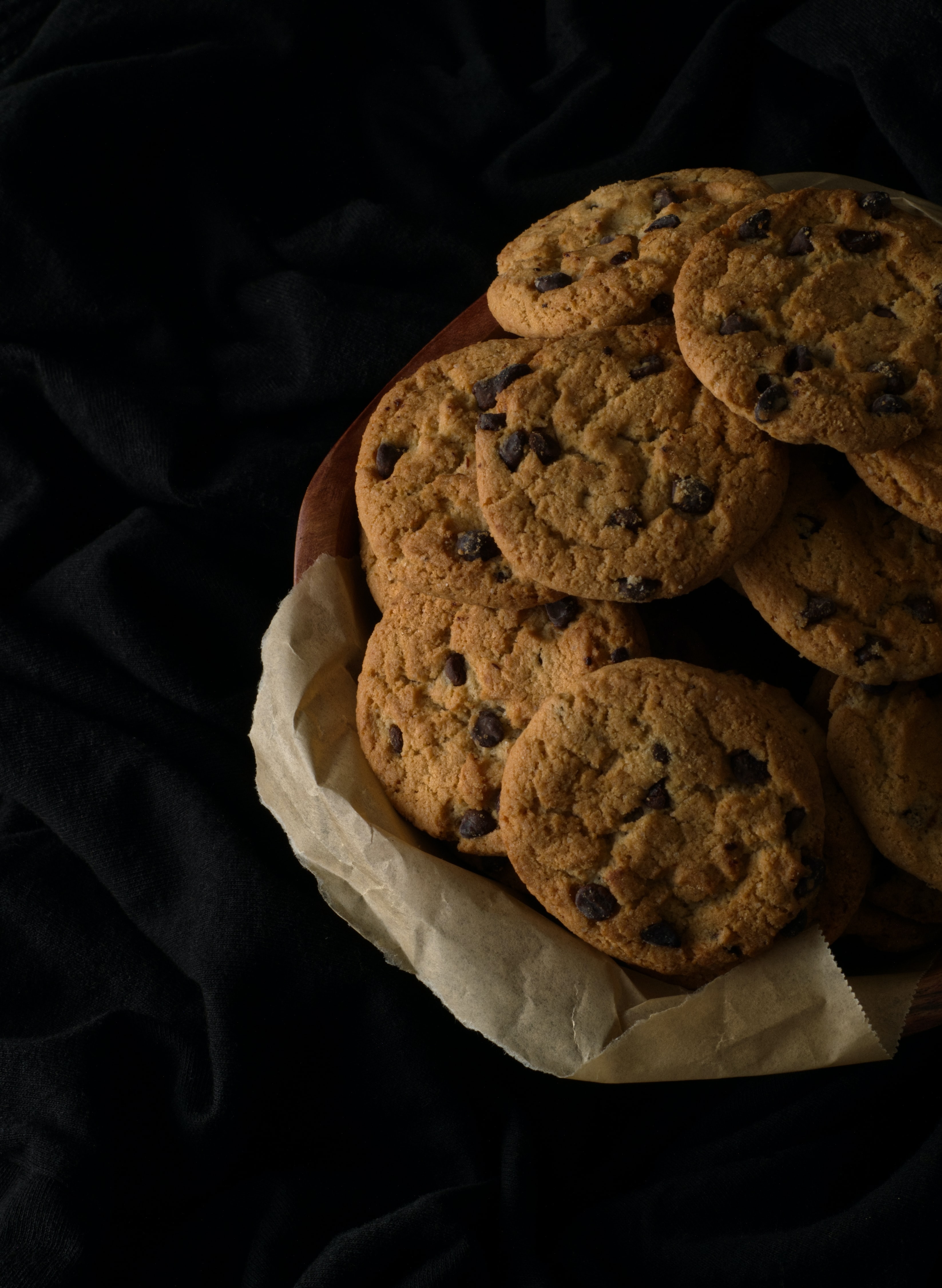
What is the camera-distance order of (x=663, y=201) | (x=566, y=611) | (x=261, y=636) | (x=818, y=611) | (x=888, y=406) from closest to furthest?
1. (x=888, y=406)
2. (x=818, y=611)
3. (x=566, y=611)
4. (x=663, y=201)
5. (x=261, y=636)

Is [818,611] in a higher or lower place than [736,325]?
A: lower

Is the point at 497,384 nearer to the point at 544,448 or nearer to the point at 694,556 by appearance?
the point at 544,448

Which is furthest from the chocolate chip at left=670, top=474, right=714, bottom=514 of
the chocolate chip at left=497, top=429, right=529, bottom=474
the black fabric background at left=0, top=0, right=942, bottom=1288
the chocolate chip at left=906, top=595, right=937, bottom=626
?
the black fabric background at left=0, top=0, right=942, bottom=1288

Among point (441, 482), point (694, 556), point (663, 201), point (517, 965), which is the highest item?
point (663, 201)

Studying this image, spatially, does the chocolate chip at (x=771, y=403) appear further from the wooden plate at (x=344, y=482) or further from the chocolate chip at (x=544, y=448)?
the wooden plate at (x=344, y=482)

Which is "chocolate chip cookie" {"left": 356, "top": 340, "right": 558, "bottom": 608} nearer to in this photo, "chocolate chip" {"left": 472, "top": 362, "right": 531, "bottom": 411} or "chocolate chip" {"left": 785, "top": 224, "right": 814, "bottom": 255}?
"chocolate chip" {"left": 472, "top": 362, "right": 531, "bottom": 411}

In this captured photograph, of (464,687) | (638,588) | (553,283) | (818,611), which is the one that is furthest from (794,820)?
(553,283)
